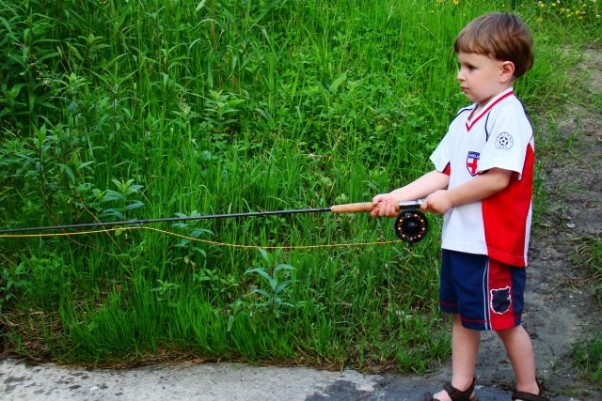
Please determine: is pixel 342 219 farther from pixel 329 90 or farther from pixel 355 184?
pixel 329 90

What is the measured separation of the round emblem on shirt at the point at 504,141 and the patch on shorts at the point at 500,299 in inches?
21.7

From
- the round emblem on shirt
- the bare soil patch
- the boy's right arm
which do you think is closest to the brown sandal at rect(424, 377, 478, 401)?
the bare soil patch

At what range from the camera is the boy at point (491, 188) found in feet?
10.6

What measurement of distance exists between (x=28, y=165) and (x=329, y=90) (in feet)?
6.45

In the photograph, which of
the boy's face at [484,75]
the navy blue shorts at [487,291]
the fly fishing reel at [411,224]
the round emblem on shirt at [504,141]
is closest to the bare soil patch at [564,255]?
the navy blue shorts at [487,291]

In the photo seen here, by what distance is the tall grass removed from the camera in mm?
4141

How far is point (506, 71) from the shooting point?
130 inches

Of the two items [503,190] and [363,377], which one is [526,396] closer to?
[363,377]

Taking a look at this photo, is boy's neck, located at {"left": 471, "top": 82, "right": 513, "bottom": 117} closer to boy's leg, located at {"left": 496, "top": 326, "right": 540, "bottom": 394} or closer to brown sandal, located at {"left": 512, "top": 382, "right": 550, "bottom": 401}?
boy's leg, located at {"left": 496, "top": 326, "right": 540, "bottom": 394}

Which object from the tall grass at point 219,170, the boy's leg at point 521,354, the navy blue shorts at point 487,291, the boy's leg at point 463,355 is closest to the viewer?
the navy blue shorts at point 487,291

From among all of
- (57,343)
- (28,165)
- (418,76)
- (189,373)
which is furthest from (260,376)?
(418,76)

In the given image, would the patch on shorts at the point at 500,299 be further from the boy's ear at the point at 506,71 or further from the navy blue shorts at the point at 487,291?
the boy's ear at the point at 506,71

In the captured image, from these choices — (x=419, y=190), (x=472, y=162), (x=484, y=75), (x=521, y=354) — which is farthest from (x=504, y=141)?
(x=521, y=354)

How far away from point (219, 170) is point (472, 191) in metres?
1.80
